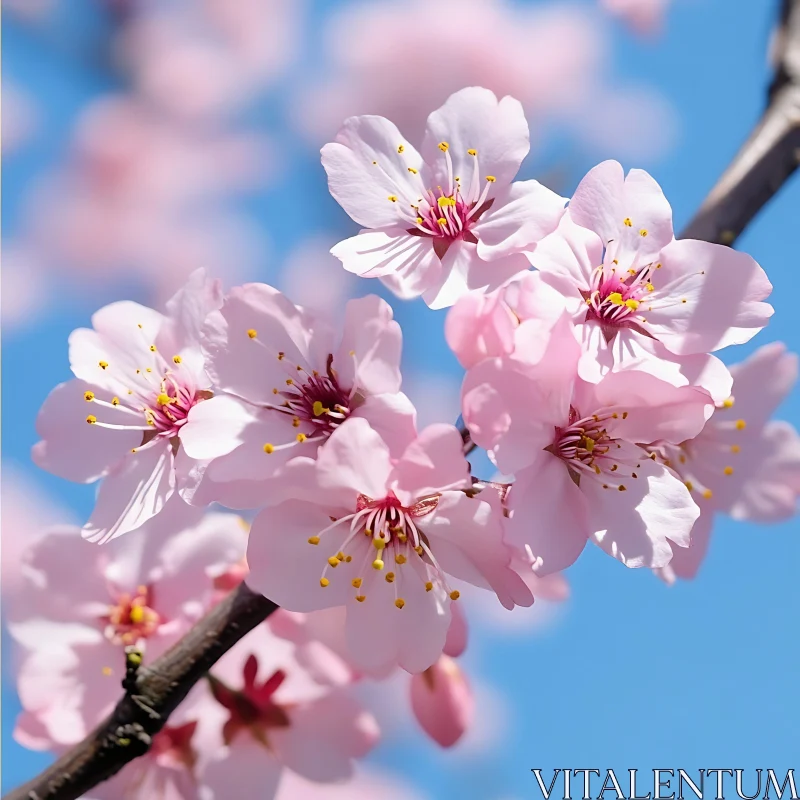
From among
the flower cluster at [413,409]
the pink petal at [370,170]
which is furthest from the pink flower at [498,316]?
the pink petal at [370,170]

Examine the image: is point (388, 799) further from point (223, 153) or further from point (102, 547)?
point (223, 153)

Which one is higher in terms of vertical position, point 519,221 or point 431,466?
point 519,221

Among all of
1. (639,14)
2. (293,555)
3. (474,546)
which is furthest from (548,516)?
(639,14)

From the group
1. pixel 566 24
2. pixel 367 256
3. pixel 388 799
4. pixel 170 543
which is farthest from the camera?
pixel 566 24

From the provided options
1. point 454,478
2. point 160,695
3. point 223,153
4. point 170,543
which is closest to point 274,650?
point 170,543

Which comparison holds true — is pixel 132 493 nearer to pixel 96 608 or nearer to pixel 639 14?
pixel 96 608

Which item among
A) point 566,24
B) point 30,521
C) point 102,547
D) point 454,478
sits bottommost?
point 454,478

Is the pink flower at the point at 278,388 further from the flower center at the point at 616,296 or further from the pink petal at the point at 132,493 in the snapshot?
the flower center at the point at 616,296
